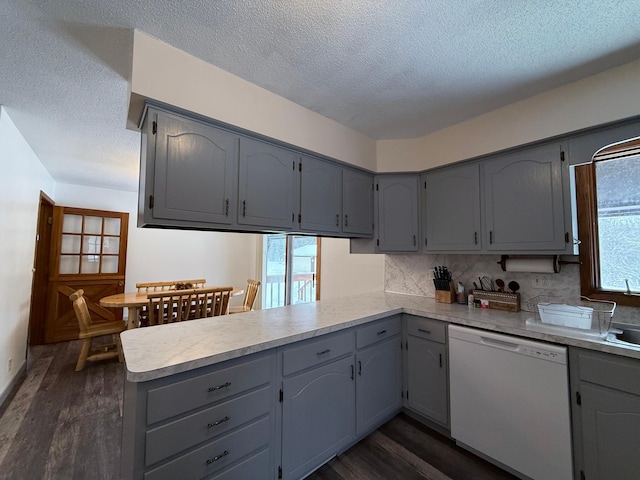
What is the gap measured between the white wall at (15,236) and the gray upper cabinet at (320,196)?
8.03ft

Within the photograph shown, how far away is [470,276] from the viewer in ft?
7.92

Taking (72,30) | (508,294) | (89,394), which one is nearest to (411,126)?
(508,294)

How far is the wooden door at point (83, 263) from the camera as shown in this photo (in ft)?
13.1

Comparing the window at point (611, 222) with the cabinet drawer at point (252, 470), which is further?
the window at point (611, 222)

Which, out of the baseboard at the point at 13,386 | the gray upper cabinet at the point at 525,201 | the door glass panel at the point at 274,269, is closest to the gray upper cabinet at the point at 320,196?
the gray upper cabinet at the point at 525,201

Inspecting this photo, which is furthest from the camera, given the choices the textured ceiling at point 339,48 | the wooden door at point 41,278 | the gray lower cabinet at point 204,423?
the wooden door at point 41,278

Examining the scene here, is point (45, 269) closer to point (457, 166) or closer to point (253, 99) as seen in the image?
point (253, 99)

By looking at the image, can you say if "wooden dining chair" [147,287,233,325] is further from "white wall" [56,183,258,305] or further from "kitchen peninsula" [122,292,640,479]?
"white wall" [56,183,258,305]

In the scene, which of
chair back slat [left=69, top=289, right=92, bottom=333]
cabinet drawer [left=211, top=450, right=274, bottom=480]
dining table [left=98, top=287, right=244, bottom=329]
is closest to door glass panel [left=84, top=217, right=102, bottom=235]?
chair back slat [left=69, top=289, right=92, bottom=333]

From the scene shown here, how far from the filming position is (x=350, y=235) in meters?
2.44

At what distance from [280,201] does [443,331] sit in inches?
59.9

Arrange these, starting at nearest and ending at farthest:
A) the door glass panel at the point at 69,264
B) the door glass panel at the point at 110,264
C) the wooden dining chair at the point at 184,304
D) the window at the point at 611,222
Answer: the window at the point at 611,222, the wooden dining chair at the point at 184,304, the door glass panel at the point at 69,264, the door glass panel at the point at 110,264

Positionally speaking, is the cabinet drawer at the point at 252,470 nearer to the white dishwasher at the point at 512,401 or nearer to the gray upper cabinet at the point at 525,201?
the white dishwasher at the point at 512,401

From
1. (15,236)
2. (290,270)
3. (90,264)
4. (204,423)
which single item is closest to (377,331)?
(204,423)
